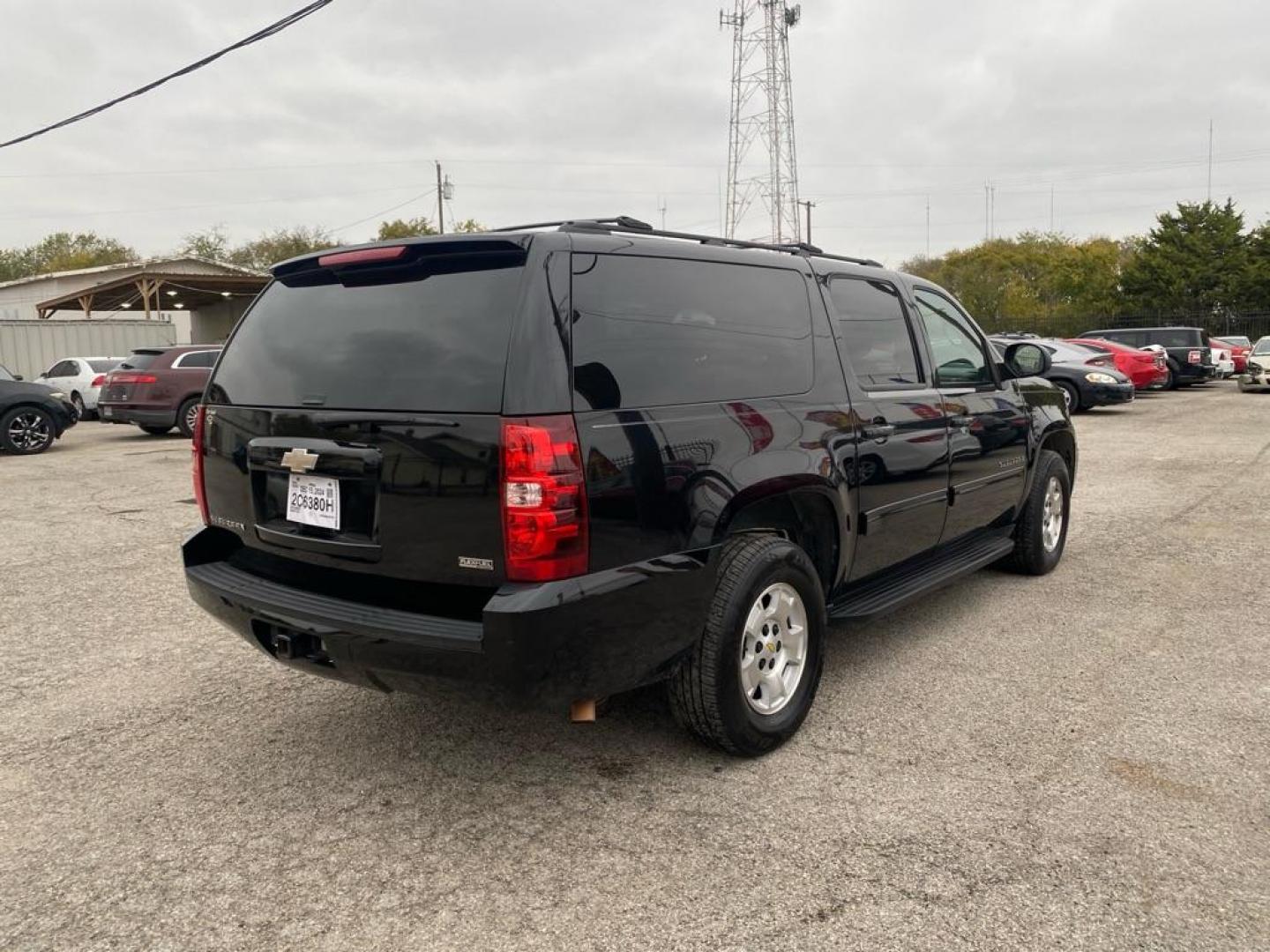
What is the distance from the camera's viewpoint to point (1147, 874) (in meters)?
2.60

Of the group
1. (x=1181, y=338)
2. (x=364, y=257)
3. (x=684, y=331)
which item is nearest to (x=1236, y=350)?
(x=1181, y=338)

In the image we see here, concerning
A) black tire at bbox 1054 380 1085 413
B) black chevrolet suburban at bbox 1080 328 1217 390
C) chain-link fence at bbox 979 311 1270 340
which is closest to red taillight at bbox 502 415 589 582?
black tire at bbox 1054 380 1085 413

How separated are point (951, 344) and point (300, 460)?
10.9ft

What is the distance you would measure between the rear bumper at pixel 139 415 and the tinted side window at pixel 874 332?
1391cm

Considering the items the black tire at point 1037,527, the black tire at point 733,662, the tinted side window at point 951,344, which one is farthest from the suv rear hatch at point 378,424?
the black tire at point 1037,527

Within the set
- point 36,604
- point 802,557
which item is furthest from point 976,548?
point 36,604

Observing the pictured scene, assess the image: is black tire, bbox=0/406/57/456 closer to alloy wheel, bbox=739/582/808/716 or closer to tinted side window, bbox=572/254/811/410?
tinted side window, bbox=572/254/811/410

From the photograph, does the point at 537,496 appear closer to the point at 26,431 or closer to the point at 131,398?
the point at 26,431

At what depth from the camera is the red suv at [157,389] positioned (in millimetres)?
15305

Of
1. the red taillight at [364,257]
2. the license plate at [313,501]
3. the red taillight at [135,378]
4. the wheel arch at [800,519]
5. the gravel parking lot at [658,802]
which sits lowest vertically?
the gravel parking lot at [658,802]

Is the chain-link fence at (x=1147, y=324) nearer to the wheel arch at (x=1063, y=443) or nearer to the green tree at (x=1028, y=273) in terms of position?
the green tree at (x=1028, y=273)

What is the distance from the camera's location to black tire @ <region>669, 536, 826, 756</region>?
10.2 feet

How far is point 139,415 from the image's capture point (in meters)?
15.3

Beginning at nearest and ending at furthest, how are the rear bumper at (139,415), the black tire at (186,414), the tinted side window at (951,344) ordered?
the tinted side window at (951,344) < the rear bumper at (139,415) < the black tire at (186,414)
